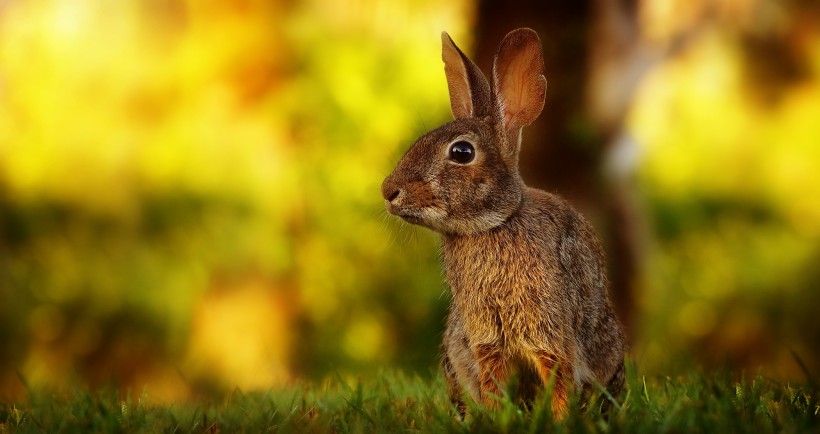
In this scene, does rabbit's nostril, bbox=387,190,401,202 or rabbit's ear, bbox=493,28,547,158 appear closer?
rabbit's nostril, bbox=387,190,401,202

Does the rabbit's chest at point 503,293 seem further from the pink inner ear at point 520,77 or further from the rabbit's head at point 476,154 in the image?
the pink inner ear at point 520,77

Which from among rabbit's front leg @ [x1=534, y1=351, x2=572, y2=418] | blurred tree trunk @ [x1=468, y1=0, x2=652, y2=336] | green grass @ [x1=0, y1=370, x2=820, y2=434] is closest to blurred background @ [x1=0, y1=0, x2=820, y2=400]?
blurred tree trunk @ [x1=468, y1=0, x2=652, y2=336]

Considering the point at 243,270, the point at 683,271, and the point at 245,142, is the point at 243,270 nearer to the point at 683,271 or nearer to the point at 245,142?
the point at 245,142

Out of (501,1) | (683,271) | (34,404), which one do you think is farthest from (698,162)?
(34,404)

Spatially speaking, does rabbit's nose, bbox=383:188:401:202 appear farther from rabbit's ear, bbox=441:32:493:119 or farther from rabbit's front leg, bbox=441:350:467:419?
rabbit's front leg, bbox=441:350:467:419

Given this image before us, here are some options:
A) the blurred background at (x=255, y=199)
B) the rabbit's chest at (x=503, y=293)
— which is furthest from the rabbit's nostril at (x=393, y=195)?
the blurred background at (x=255, y=199)

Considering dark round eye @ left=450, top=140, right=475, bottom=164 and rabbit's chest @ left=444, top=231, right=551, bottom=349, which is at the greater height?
dark round eye @ left=450, top=140, right=475, bottom=164

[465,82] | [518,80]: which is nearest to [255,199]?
[465,82]

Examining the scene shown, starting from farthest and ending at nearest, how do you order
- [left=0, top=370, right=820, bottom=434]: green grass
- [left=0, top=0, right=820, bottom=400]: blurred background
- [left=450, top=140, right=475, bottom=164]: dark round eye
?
[left=0, top=0, right=820, bottom=400]: blurred background
[left=450, top=140, right=475, bottom=164]: dark round eye
[left=0, top=370, right=820, bottom=434]: green grass
